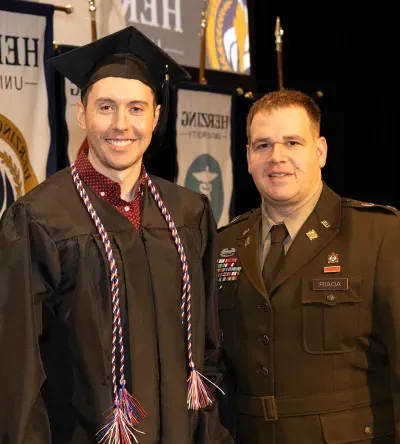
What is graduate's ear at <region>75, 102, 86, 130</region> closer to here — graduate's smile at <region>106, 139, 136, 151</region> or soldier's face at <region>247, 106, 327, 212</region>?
graduate's smile at <region>106, 139, 136, 151</region>

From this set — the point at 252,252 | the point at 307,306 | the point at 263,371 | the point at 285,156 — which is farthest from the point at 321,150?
the point at 263,371

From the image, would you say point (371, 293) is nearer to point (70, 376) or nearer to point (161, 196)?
point (161, 196)

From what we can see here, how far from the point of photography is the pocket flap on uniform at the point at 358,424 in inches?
101

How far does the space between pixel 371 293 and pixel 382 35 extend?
457cm

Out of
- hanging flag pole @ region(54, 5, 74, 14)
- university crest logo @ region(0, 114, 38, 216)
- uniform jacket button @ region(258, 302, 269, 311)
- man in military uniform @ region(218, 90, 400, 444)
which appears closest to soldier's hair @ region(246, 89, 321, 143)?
man in military uniform @ region(218, 90, 400, 444)

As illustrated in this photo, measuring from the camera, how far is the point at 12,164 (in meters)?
4.39

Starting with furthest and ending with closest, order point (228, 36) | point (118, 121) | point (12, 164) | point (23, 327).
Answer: point (228, 36)
point (12, 164)
point (118, 121)
point (23, 327)

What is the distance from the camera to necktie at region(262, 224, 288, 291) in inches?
108

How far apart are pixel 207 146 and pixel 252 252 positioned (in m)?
2.91

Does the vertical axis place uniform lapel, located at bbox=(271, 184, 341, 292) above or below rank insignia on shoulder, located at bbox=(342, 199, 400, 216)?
below

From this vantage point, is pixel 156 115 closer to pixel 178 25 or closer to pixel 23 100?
pixel 23 100

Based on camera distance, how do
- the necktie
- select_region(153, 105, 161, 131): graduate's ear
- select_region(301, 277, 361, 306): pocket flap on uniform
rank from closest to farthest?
1. select_region(153, 105, 161, 131): graduate's ear
2. select_region(301, 277, 361, 306): pocket flap on uniform
3. the necktie

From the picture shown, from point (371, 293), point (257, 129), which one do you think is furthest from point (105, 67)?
point (371, 293)

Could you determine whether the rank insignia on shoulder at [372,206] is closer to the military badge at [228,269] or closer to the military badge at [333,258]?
the military badge at [333,258]
